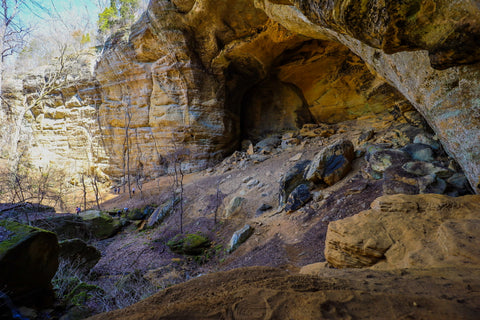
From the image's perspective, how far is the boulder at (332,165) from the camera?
588 centimetres

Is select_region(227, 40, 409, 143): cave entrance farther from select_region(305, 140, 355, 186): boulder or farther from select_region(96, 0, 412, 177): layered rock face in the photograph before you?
select_region(305, 140, 355, 186): boulder

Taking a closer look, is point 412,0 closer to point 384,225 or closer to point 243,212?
point 384,225

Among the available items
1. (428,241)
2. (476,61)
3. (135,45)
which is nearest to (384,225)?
(428,241)

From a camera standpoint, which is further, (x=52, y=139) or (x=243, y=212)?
(x=52, y=139)

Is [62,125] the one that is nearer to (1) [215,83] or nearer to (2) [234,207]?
(1) [215,83]

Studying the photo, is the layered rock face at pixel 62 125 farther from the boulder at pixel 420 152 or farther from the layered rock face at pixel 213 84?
the boulder at pixel 420 152

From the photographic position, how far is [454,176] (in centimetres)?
402

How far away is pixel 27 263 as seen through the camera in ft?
7.22

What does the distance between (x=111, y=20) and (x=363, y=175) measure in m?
17.7

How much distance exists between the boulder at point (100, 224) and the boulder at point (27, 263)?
231 inches

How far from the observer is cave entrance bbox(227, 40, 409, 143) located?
36.9ft

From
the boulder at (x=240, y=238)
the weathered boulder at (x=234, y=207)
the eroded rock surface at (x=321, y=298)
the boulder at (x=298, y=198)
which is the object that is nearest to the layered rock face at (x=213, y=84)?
the weathered boulder at (x=234, y=207)

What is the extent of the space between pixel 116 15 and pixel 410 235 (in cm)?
1912

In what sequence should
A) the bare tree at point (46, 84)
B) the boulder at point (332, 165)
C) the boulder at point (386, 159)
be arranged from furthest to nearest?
the bare tree at point (46, 84) < the boulder at point (332, 165) < the boulder at point (386, 159)
